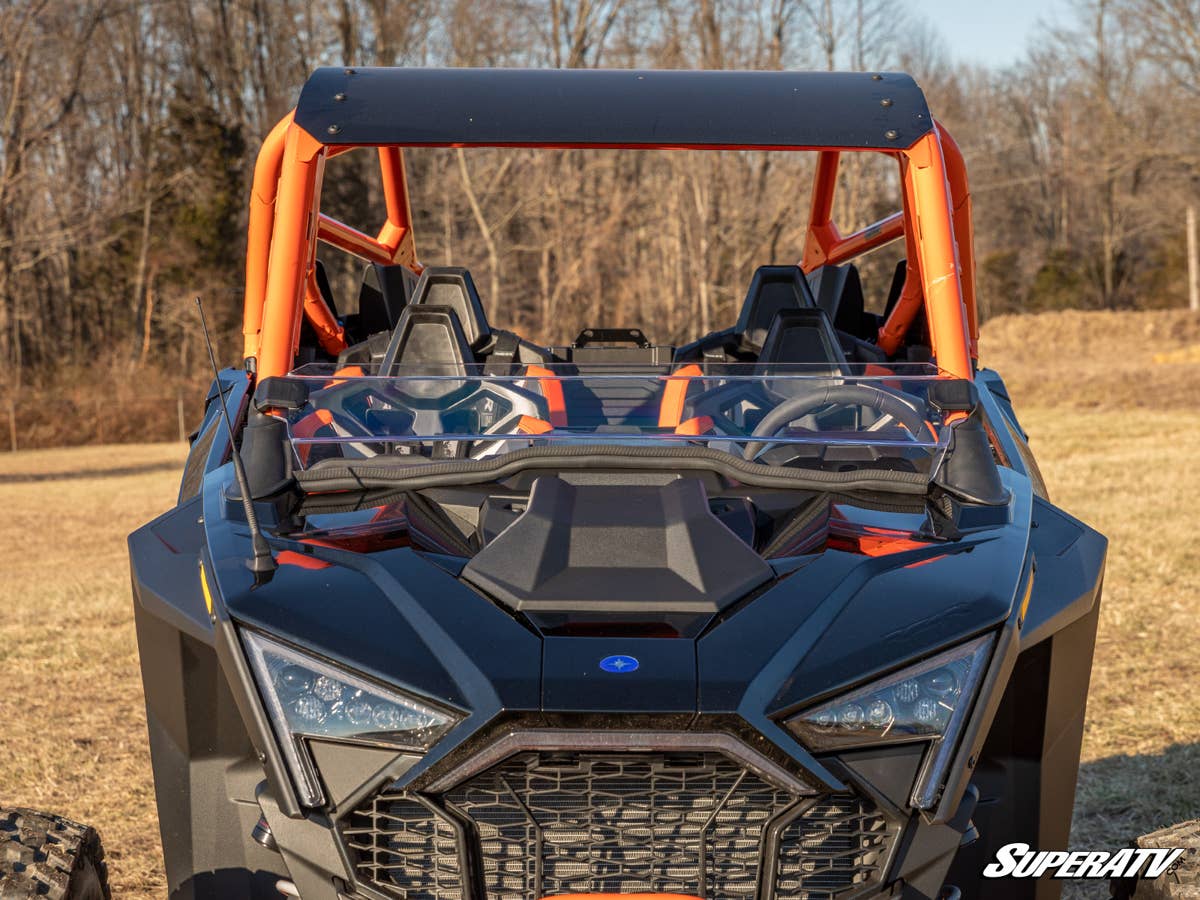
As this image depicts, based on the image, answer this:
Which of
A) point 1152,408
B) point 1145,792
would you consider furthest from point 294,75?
point 1145,792

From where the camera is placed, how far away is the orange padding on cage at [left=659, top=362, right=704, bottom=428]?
3193 millimetres

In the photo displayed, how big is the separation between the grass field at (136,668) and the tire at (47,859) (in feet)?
5.27

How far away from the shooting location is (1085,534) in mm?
2832

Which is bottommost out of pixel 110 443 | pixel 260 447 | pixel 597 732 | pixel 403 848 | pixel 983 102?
pixel 110 443

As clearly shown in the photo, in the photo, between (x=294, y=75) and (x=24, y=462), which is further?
(x=294, y=75)

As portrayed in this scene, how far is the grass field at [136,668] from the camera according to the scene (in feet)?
15.6

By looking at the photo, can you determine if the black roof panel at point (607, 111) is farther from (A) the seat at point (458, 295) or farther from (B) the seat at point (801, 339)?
(A) the seat at point (458, 295)

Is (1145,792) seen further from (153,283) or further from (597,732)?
(153,283)

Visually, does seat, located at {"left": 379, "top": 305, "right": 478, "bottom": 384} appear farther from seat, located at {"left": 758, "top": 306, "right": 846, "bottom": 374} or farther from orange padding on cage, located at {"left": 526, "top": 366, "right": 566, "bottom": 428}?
seat, located at {"left": 758, "top": 306, "right": 846, "bottom": 374}

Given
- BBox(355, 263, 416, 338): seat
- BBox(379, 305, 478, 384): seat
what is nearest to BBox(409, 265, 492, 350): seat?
BBox(379, 305, 478, 384): seat

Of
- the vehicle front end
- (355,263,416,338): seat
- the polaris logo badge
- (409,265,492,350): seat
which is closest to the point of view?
the vehicle front end

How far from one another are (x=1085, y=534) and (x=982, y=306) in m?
50.4

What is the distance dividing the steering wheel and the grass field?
1718 mm

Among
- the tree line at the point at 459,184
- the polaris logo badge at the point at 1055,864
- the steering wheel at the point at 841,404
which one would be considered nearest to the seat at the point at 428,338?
the steering wheel at the point at 841,404
